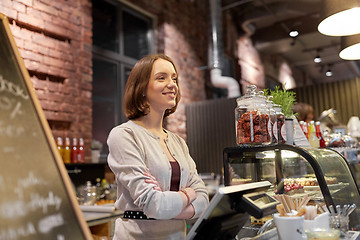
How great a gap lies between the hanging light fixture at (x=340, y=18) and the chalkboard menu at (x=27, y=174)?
2.03m

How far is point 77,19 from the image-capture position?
4.38 metres

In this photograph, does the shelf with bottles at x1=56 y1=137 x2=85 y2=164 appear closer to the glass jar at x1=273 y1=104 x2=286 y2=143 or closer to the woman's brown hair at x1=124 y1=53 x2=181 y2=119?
the woman's brown hair at x1=124 y1=53 x2=181 y2=119

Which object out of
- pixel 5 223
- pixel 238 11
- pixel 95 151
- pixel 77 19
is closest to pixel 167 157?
pixel 5 223

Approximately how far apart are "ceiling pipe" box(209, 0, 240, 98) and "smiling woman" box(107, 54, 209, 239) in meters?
4.67

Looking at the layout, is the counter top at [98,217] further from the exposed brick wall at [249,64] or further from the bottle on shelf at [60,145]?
the exposed brick wall at [249,64]

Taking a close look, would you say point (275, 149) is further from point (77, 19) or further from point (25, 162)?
point (77, 19)

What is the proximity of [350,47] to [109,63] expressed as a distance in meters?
3.44

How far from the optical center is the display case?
5.65 ft

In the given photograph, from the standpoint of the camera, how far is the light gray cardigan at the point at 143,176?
1438 mm

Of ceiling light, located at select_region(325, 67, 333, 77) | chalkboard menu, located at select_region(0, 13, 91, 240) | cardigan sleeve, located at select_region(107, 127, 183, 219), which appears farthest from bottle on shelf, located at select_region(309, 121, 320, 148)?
ceiling light, located at select_region(325, 67, 333, 77)

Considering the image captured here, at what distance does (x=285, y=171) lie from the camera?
69.4 inches

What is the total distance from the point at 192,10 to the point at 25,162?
A: 6380 mm

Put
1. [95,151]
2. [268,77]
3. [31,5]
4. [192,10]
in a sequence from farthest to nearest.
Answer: [268,77]
[192,10]
[95,151]
[31,5]

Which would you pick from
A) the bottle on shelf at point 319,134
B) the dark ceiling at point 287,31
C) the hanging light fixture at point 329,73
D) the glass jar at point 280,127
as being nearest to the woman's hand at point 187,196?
the glass jar at point 280,127
